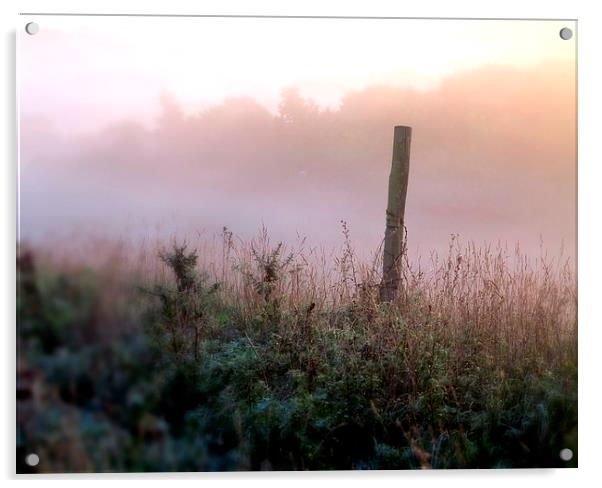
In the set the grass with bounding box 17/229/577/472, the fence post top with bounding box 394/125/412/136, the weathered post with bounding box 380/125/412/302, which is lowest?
the grass with bounding box 17/229/577/472

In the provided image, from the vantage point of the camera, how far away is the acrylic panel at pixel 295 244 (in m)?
4.62

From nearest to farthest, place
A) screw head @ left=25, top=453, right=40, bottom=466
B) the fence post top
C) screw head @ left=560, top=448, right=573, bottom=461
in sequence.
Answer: screw head @ left=25, top=453, right=40, bottom=466
screw head @ left=560, top=448, right=573, bottom=461
the fence post top

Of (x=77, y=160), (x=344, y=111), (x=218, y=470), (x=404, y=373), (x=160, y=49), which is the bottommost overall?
(x=218, y=470)

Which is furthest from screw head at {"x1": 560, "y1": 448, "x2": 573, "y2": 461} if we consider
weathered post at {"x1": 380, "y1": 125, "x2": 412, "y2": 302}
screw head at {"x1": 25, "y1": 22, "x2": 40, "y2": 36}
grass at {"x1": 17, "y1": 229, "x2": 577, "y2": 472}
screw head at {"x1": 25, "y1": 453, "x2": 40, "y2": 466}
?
screw head at {"x1": 25, "y1": 22, "x2": 40, "y2": 36}

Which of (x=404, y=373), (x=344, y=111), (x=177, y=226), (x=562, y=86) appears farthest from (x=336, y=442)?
(x=562, y=86)

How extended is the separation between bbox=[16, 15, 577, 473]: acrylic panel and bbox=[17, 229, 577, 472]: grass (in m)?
0.01

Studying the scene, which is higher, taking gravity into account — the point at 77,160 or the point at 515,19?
the point at 515,19

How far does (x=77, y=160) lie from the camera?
4680mm

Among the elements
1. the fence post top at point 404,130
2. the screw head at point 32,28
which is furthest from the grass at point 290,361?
the screw head at point 32,28

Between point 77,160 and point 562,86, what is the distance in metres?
3.04

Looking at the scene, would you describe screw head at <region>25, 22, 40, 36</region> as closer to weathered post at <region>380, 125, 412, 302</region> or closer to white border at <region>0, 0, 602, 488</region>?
white border at <region>0, 0, 602, 488</region>

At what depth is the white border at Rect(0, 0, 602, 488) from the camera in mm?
4578

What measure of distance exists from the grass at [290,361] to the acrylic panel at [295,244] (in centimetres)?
1
